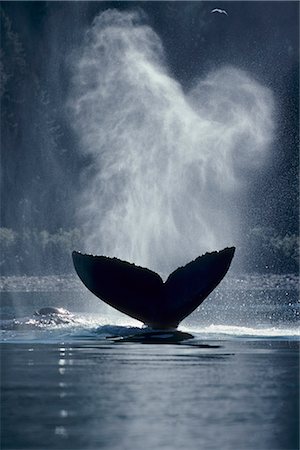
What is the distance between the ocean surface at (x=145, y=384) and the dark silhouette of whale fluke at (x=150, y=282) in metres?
0.64

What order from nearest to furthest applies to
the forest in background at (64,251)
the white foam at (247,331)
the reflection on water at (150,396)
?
the reflection on water at (150,396), the white foam at (247,331), the forest in background at (64,251)

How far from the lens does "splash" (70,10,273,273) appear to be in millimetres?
49188

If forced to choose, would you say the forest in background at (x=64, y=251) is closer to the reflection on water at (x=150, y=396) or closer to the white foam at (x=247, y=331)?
the white foam at (x=247, y=331)

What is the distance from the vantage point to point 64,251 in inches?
3214

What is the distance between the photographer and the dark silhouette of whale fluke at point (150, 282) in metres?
25.9

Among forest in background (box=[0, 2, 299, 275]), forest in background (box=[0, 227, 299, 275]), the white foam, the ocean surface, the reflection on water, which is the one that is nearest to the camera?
the reflection on water

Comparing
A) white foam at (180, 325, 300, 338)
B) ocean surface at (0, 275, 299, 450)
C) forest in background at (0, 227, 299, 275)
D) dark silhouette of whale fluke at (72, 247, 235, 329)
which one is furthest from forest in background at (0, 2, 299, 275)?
dark silhouette of whale fluke at (72, 247, 235, 329)

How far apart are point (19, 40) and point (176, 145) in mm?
57287

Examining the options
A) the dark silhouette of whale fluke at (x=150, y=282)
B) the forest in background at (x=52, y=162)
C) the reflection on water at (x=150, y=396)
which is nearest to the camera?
the reflection on water at (x=150, y=396)

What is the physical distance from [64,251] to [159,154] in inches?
1157

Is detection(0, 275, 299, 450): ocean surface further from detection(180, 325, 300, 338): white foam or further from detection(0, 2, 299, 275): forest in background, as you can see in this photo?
detection(0, 2, 299, 275): forest in background

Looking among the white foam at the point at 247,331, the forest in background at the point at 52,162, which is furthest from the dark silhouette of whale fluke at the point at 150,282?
the forest in background at the point at 52,162

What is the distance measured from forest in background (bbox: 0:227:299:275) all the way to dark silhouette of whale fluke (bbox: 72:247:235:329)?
4866 centimetres

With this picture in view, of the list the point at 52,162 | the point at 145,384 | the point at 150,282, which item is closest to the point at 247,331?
the point at 150,282
